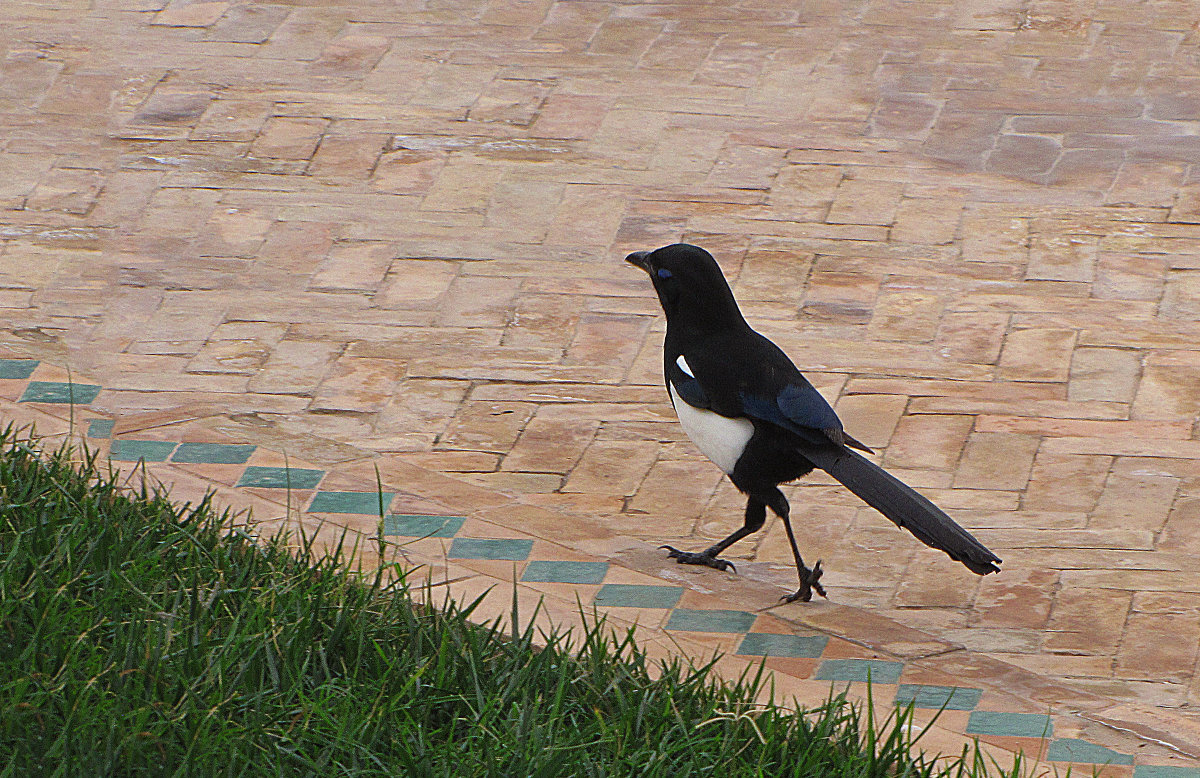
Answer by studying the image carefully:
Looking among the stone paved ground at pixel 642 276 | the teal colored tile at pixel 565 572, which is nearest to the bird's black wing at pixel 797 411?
the stone paved ground at pixel 642 276

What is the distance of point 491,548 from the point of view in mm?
4656

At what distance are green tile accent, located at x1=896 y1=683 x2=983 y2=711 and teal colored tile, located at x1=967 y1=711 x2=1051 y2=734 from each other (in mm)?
55

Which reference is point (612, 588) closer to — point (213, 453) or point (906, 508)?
point (906, 508)

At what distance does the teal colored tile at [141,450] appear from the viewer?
512 cm

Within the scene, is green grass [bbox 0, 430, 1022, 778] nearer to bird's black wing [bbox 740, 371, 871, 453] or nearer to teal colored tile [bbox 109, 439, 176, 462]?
bird's black wing [bbox 740, 371, 871, 453]

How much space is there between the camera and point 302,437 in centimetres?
543

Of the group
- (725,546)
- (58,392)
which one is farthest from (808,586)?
(58,392)

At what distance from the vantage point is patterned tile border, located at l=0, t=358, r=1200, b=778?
370 centimetres

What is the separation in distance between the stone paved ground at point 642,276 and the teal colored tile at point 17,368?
1cm

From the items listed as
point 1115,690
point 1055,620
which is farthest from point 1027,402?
point 1115,690

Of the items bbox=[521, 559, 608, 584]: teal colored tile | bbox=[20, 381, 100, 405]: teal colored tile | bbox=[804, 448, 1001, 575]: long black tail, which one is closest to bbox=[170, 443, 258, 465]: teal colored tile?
bbox=[20, 381, 100, 405]: teal colored tile

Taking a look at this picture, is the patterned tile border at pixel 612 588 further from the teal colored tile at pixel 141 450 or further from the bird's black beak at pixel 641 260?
the bird's black beak at pixel 641 260

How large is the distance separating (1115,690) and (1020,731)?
44cm

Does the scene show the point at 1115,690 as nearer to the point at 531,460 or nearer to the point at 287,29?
the point at 531,460
